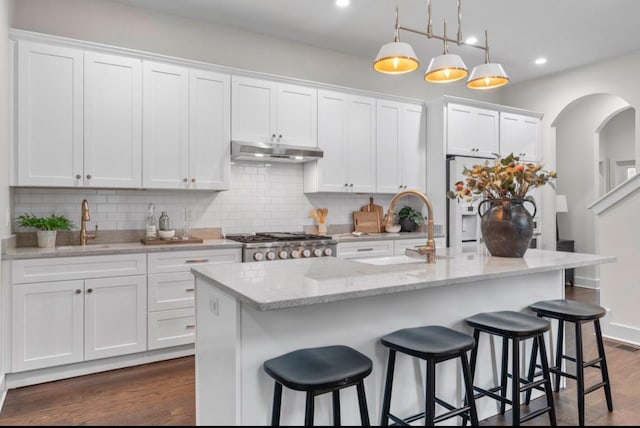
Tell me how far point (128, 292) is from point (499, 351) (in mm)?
2670

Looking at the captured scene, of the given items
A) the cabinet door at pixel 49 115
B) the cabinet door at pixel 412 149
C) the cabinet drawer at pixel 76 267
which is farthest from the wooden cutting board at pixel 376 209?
the cabinet door at pixel 49 115

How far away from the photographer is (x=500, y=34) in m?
4.51

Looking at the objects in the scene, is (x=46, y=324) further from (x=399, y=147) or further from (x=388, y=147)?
(x=399, y=147)

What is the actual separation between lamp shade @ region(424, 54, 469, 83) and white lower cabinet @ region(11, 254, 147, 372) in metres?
2.56

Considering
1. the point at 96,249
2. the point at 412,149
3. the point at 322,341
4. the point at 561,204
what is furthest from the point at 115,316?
the point at 561,204

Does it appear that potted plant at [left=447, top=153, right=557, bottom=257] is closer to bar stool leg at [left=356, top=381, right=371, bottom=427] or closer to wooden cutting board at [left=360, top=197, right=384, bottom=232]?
bar stool leg at [left=356, top=381, right=371, bottom=427]

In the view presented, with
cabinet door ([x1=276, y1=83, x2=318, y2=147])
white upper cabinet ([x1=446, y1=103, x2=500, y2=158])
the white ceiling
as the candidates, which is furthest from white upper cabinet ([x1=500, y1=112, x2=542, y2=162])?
cabinet door ([x1=276, y1=83, x2=318, y2=147])

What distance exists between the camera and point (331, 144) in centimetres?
450

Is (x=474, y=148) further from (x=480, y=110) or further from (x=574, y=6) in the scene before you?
(x=574, y=6)

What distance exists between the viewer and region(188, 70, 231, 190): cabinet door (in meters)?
3.76

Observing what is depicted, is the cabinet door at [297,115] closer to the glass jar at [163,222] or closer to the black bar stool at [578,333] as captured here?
the glass jar at [163,222]

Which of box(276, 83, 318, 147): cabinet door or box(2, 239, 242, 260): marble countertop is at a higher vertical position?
box(276, 83, 318, 147): cabinet door

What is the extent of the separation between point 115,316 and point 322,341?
6.80ft

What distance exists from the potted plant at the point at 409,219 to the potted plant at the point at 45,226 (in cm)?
357
